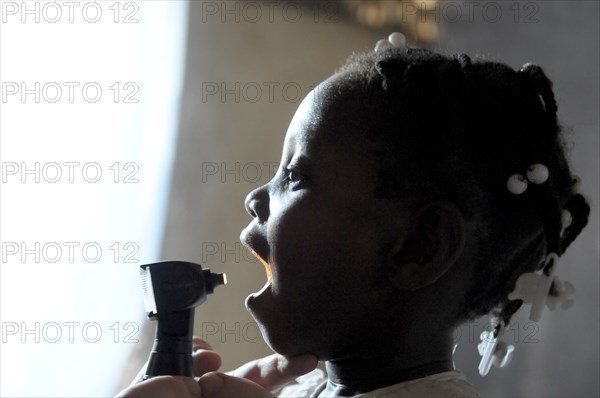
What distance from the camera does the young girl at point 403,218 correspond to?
0.85 m

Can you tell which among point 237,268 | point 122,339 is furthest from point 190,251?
point 122,339

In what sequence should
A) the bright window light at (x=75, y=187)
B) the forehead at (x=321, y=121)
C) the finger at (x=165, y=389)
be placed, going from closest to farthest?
the finger at (x=165, y=389)
the forehead at (x=321, y=121)
the bright window light at (x=75, y=187)

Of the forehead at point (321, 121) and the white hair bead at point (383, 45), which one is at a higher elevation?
the white hair bead at point (383, 45)

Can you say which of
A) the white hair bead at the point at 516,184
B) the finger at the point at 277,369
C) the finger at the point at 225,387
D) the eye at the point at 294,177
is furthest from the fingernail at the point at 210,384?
the white hair bead at the point at 516,184

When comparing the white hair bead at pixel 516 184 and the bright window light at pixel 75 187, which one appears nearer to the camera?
the white hair bead at pixel 516 184

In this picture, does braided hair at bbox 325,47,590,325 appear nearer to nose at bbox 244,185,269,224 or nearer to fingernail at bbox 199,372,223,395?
nose at bbox 244,185,269,224

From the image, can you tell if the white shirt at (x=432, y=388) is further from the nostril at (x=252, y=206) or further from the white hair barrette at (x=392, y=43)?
the white hair barrette at (x=392, y=43)

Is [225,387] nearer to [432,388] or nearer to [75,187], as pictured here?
[432,388]

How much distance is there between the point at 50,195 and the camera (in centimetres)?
116

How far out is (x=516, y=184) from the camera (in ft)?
2.78

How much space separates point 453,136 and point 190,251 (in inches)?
25.9

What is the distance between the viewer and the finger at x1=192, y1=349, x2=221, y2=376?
0.96 meters

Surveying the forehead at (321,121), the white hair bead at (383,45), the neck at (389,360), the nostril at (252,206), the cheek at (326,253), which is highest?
the white hair bead at (383,45)

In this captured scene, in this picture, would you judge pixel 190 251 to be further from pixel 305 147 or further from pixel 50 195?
pixel 305 147
